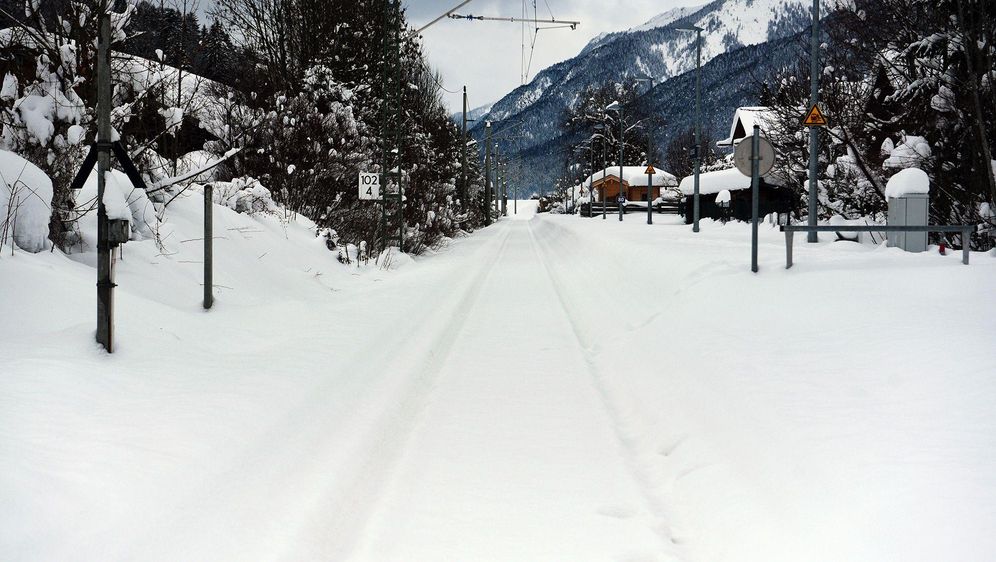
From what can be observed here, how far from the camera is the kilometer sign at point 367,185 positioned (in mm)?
19109

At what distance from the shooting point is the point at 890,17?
1906 centimetres

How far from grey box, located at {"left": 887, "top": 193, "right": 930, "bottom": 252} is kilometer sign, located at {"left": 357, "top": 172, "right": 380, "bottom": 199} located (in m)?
11.5

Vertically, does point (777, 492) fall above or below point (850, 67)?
below

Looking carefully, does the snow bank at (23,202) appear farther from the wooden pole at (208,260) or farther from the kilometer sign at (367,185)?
the kilometer sign at (367,185)

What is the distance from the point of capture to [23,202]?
25.1 ft

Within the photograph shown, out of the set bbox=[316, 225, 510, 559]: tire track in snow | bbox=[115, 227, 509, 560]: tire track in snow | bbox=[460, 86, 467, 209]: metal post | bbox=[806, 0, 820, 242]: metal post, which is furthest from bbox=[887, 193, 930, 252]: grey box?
bbox=[460, 86, 467, 209]: metal post

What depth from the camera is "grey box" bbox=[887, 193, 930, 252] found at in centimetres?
1384

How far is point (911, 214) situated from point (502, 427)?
36.1ft

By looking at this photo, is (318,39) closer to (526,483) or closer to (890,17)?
(890,17)

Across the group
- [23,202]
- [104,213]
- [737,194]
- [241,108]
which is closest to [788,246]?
[104,213]

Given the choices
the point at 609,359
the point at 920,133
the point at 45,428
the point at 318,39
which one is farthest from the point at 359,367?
the point at 318,39

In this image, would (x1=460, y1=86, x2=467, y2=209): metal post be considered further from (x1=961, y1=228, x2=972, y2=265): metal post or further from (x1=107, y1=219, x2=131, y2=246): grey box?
(x1=107, y1=219, x2=131, y2=246): grey box

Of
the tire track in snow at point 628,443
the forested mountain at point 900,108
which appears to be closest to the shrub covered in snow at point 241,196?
the tire track in snow at point 628,443

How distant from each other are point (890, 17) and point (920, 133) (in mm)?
2992
